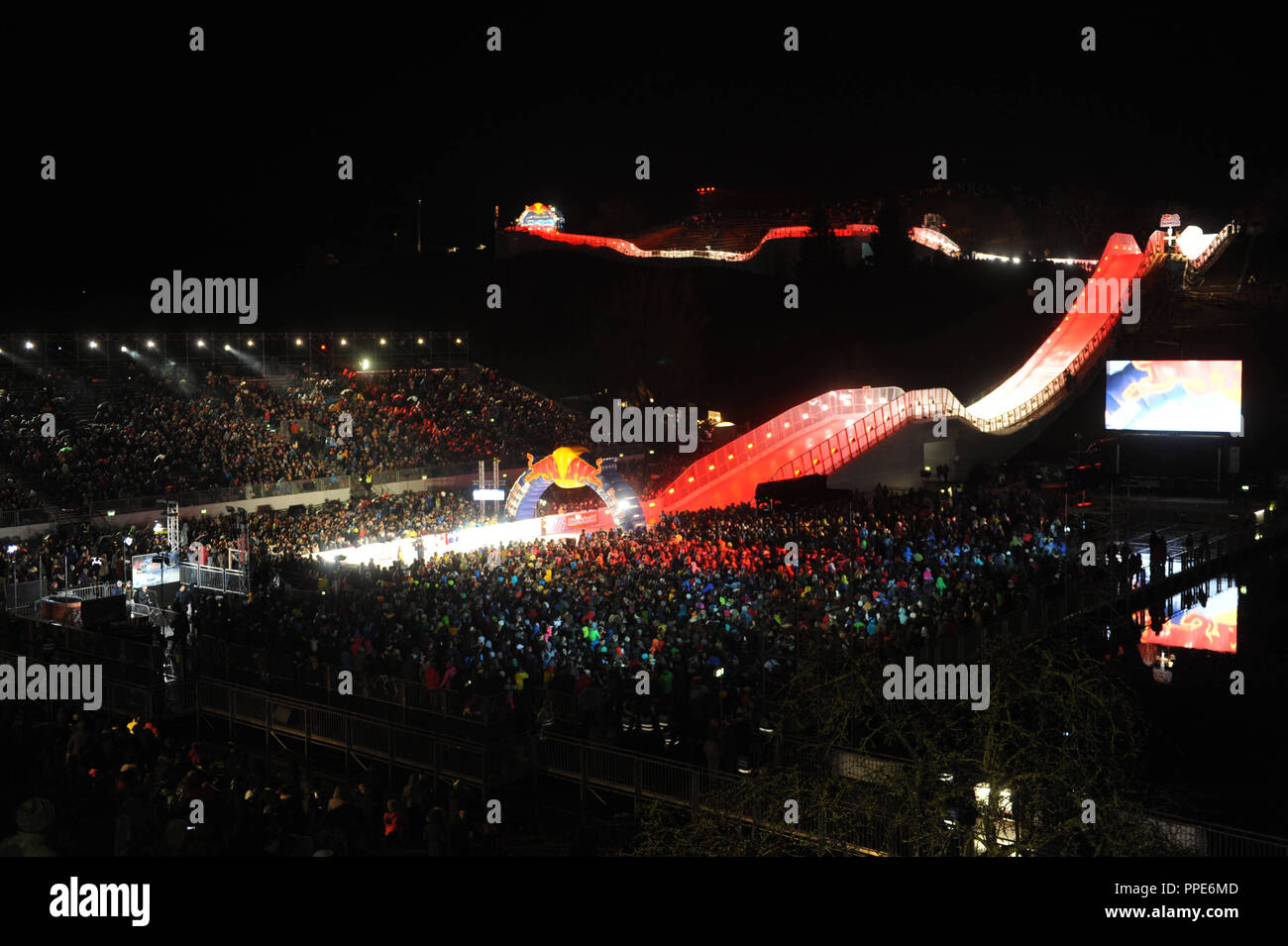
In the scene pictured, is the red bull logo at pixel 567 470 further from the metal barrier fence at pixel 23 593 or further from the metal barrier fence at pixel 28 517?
the metal barrier fence at pixel 23 593

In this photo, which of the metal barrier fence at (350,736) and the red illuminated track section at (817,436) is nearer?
the metal barrier fence at (350,736)

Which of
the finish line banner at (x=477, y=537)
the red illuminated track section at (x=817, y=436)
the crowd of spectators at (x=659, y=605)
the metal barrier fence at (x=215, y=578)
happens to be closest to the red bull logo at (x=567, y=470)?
the finish line banner at (x=477, y=537)

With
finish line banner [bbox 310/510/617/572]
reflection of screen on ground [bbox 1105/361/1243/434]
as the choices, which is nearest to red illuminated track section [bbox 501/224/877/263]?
reflection of screen on ground [bbox 1105/361/1243/434]

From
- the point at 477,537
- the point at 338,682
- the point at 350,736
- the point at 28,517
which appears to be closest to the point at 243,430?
the point at 28,517

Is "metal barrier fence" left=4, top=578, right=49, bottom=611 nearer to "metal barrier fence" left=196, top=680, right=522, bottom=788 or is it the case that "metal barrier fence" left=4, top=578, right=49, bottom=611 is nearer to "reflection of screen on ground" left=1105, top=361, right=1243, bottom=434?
"metal barrier fence" left=196, top=680, right=522, bottom=788
